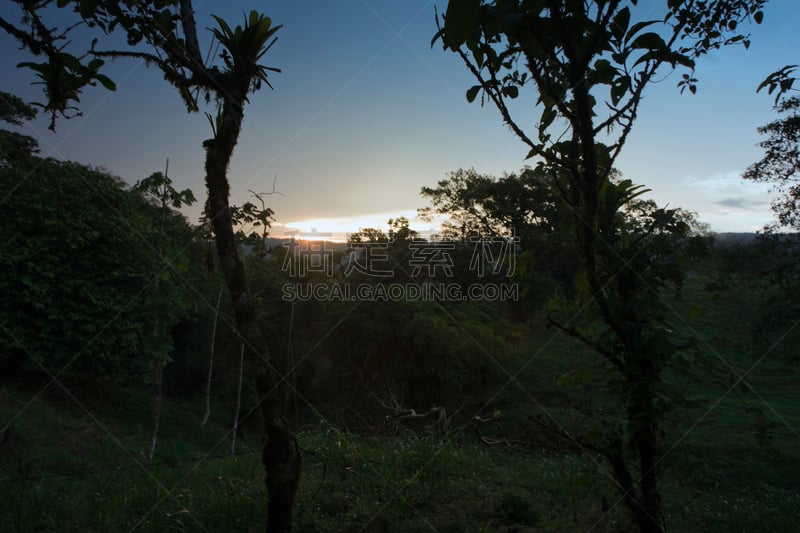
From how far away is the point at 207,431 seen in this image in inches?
786

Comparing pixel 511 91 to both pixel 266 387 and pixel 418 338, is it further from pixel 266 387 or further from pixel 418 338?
pixel 418 338

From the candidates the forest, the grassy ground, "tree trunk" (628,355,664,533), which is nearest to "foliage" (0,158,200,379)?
the forest

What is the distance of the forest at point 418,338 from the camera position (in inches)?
59.3

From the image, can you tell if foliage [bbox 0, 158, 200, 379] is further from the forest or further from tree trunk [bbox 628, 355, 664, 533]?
tree trunk [bbox 628, 355, 664, 533]

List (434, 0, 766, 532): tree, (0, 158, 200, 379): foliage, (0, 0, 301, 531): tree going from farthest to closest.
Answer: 1. (0, 158, 200, 379): foliage
2. (0, 0, 301, 531): tree
3. (434, 0, 766, 532): tree

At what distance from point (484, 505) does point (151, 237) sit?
13.6 meters

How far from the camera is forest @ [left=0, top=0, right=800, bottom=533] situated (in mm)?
1506

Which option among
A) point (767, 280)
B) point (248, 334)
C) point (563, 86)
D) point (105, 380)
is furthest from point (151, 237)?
point (767, 280)

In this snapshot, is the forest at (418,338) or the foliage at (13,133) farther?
the foliage at (13,133)

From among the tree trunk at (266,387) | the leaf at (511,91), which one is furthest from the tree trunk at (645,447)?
the tree trunk at (266,387)

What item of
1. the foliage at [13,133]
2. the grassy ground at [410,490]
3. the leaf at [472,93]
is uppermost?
the foliage at [13,133]

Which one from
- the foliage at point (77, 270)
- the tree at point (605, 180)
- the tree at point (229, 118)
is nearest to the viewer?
the tree at point (605, 180)

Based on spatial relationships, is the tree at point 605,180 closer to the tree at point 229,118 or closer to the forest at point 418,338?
the forest at point 418,338

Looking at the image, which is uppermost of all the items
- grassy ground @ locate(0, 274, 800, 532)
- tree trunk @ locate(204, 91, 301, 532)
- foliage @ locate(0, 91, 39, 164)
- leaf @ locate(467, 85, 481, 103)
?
foliage @ locate(0, 91, 39, 164)
